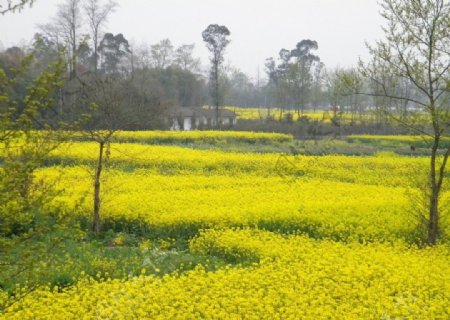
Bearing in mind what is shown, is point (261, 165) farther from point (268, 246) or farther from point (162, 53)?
point (162, 53)

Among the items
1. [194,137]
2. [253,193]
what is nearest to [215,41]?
[194,137]

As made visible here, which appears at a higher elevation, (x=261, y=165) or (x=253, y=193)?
(x=261, y=165)

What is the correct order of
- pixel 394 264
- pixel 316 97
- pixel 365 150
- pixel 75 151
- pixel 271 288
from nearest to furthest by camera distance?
pixel 271 288 < pixel 394 264 < pixel 75 151 < pixel 365 150 < pixel 316 97

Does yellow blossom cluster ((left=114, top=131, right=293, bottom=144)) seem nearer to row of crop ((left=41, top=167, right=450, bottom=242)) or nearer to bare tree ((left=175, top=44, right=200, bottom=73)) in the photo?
row of crop ((left=41, top=167, right=450, bottom=242))

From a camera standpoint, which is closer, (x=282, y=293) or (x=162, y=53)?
(x=282, y=293)

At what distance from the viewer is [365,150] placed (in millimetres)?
29734

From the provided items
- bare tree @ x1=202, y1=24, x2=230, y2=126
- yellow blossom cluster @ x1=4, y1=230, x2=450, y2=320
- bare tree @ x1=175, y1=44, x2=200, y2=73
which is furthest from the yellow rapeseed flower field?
bare tree @ x1=175, y1=44, x2=200, y2=73

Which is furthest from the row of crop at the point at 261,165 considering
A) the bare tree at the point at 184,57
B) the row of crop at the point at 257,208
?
the bare tree at the point at 184,57

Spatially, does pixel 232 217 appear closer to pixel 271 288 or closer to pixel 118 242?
pixel 118 242

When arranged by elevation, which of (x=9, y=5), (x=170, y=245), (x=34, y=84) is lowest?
(x=170, y=245)

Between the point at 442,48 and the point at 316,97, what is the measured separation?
2513 inches

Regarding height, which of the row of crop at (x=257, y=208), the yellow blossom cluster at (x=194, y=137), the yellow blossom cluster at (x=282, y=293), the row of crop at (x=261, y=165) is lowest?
the yellow blossom cluster at (x=282, y=293)

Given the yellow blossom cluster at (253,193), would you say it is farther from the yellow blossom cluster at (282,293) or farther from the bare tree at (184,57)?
the bare tree at (184,57)

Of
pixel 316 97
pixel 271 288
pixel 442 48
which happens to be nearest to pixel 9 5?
pixel 271 288
